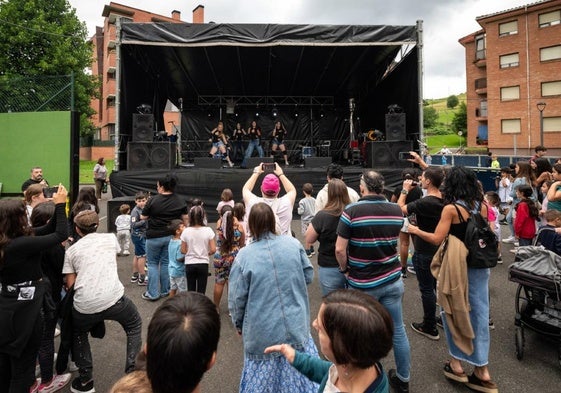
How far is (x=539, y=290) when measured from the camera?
Result: 2.96 m

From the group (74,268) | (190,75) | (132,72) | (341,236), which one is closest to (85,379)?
(74,268)

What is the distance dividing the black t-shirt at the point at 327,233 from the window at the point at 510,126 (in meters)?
31.3

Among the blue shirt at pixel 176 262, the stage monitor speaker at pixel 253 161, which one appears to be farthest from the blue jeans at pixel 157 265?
the stage monitor speaker at pixel 253 161

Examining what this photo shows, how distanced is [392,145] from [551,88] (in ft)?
81.0

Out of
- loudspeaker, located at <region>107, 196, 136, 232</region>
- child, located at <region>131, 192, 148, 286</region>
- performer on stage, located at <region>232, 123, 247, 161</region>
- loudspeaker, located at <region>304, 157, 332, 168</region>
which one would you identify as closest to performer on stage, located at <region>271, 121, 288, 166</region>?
performer on stage, located at <region>232, 123, 247, 161</region>

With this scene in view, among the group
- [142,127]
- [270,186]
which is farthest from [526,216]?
[142,127]

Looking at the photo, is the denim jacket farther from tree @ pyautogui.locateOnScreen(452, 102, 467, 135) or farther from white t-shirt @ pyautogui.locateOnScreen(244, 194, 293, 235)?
tree @ pyautogui.locateOnScreen(452, 102, 467, 135)

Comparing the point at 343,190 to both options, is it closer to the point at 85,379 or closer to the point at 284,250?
the point at 284,250

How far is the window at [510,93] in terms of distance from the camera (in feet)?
89.5

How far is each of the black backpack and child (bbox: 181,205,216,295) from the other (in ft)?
8.23

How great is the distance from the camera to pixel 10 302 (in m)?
2.17

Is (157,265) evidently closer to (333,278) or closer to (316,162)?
(333,278)

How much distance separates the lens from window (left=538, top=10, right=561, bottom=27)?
82.6ft

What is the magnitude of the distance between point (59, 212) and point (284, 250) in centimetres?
168
